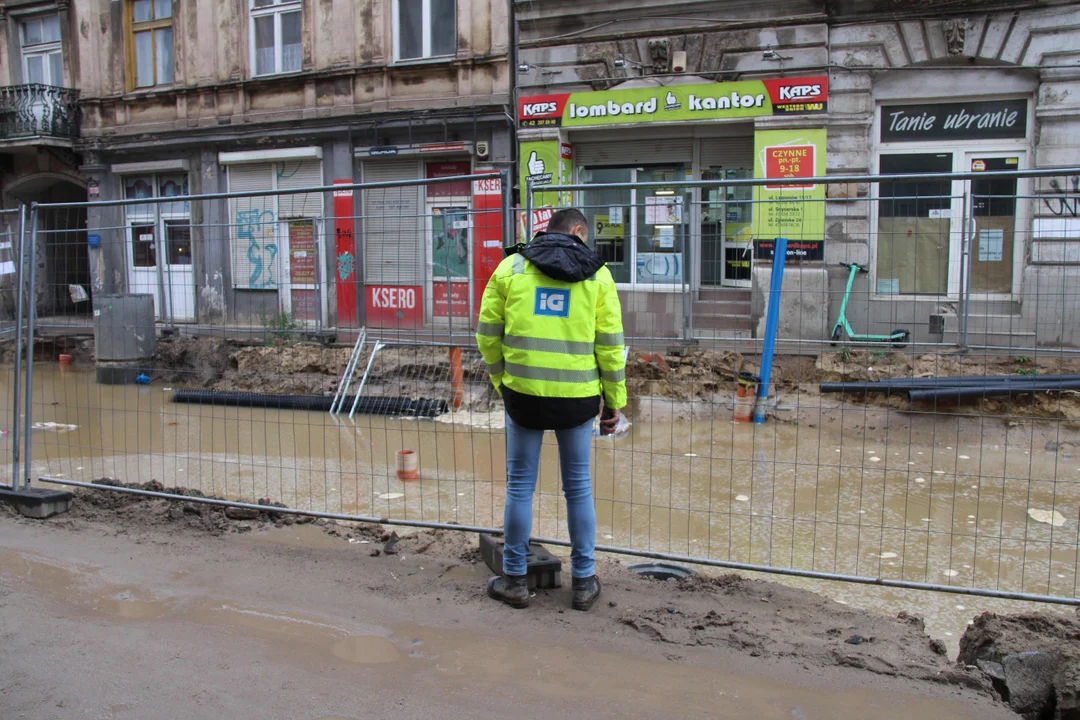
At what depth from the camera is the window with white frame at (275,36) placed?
1619 centimetres

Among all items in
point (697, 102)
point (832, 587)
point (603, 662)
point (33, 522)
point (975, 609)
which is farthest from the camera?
point (697, 102)

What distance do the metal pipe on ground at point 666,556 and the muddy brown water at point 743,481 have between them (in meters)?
0.46

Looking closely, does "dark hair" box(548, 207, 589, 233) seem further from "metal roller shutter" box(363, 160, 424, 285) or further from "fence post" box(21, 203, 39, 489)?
"fence post" box(21, 203, 39, 489)

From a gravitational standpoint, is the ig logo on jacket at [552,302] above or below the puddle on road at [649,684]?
above

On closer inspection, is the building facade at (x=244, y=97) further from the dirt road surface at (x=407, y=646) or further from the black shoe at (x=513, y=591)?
the black shoe at (x=513, y=591)

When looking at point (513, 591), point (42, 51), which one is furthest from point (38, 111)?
point (513, 591)

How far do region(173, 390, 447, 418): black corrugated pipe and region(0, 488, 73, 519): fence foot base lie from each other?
11.7ft

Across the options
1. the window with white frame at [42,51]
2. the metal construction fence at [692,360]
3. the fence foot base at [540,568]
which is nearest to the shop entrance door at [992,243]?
the metal construction fence at [692,360]

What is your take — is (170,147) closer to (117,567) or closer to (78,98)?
(78,98)

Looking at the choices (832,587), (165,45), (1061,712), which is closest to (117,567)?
(832,587)

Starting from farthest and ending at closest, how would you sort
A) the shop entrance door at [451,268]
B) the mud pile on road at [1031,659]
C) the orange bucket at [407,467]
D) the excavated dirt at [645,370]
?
1. the orange bucket at [407,467]
2. the shop entrance door at [451,268]
3. the excavated dirt at [645,370]
4. the mud pile on road at [1031,659]

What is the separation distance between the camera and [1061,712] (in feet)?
10.7

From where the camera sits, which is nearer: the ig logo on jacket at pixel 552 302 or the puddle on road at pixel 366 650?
the puddle on road at pixel 366 650

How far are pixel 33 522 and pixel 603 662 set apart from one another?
4030 millimetres
